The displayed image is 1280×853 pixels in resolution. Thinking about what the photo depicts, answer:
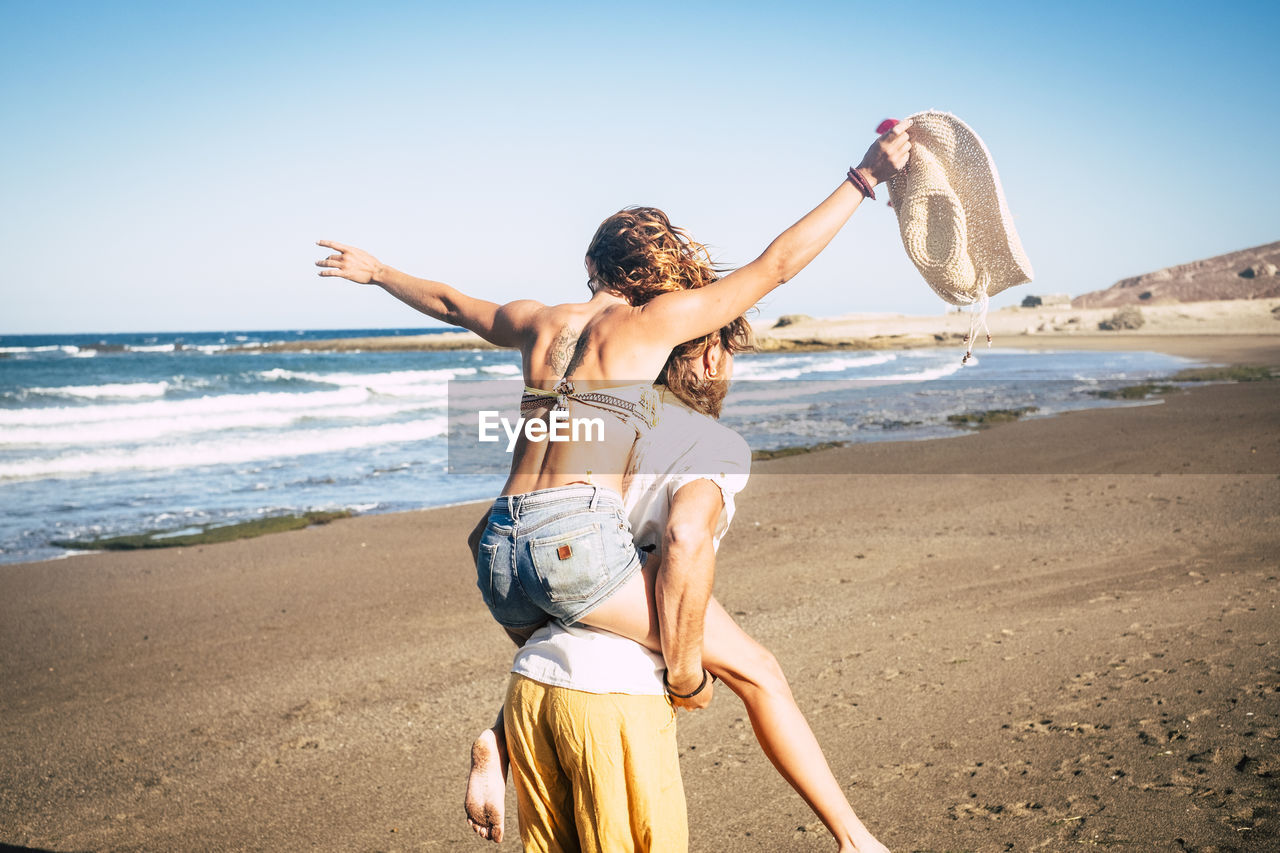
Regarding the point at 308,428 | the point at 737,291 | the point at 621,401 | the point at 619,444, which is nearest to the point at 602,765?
the point at 619,444

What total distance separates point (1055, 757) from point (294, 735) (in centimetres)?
364

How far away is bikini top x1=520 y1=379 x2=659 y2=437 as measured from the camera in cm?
220

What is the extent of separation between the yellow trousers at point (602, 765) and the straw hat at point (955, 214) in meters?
1.47

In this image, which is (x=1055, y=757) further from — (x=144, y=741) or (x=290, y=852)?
(x=144, y=741)

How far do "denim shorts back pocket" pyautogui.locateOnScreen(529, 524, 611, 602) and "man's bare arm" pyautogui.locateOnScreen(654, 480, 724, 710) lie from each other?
152mm

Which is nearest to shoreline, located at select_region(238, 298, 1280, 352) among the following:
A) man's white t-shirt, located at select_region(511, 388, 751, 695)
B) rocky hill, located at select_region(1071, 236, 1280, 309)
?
rocky hill, located at select_region(1071, 236, 1280, 309)

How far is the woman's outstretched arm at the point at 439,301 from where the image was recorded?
2.57 metres

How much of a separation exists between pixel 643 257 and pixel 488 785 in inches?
56.5

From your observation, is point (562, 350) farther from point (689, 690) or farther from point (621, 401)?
point (689, 690)

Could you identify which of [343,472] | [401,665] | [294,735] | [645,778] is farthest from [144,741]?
[343,472]

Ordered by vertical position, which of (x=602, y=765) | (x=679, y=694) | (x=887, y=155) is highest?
(x=887, y=155)

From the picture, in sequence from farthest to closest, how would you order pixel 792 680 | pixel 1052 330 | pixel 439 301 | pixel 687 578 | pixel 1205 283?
pixel 1205 283 < pixel 1052 330 < pixel 792 680 < pixel 439 301 < pixel 687 578

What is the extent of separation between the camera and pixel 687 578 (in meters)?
2.02

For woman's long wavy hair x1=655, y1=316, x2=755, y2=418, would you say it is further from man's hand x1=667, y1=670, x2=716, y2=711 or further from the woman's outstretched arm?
man's hand x1=667, y1=670, x2=716, y2=711
